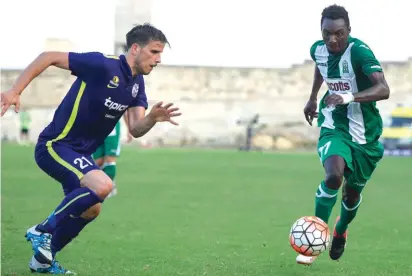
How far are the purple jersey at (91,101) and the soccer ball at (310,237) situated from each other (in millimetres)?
1964

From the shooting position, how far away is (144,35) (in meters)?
6.95

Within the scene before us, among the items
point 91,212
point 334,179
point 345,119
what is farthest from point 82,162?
point 345,119

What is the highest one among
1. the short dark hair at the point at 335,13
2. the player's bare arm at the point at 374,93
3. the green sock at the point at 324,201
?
the short dark hair at the point at 335,13

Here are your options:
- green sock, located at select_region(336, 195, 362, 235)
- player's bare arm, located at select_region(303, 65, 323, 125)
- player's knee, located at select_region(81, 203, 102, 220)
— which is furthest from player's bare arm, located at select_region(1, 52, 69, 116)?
green sock, located at select_region(336, 195, 362, 235)

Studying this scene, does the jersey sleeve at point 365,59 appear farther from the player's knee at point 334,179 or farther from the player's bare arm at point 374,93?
the player's knee at point 334,179

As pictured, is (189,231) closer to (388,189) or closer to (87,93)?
(87,93)

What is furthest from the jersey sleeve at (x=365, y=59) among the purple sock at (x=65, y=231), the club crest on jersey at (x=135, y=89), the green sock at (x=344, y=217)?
the purple sock at (x=65, y=231)

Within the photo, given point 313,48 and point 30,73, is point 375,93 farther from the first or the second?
point 30,73

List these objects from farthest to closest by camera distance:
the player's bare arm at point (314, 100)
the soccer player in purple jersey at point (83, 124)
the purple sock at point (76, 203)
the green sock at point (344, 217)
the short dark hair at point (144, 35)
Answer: the player's bare arm at point (314, 100) → the green sock at point (344, 217) → the short dark hair at point (144, 35) → the soccer player in purple jersey at point (83, 124) → the purple sock at point (76, 203)

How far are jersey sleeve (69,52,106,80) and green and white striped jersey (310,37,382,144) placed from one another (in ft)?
7.81

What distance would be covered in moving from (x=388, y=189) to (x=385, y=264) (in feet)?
31.3

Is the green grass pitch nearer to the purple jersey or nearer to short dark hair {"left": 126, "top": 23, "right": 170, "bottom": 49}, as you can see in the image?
the purple jersey

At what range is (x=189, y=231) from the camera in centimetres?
1003

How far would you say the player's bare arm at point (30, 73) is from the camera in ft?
20.1
